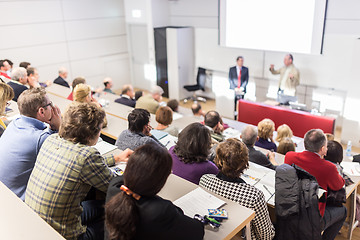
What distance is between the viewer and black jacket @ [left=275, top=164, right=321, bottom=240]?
2477mm

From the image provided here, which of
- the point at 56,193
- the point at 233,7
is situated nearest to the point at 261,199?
the point at 56,193

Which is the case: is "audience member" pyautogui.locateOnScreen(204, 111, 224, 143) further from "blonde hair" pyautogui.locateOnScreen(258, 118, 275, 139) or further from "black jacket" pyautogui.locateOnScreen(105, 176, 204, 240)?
"black jacket" pyautogui.locateOnScreen(105, 176, 204, 240)

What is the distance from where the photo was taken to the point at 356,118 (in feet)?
19.1

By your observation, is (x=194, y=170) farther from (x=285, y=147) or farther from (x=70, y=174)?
(x=285, y=147)

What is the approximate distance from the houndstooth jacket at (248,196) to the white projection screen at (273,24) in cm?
473

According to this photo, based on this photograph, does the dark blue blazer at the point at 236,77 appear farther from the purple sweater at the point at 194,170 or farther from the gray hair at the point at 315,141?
the purple sweater at the point at 194,170

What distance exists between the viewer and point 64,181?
1828 mm

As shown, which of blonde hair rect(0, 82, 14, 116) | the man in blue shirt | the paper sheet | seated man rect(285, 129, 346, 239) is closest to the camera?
the paper sheet

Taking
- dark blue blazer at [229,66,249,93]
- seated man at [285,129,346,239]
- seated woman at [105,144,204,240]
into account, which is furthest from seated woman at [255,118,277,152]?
dark blue blazer at [229,66,249,93]

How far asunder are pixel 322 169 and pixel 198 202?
1.45 metres

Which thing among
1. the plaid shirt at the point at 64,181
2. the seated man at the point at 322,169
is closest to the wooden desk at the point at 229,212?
the plaid shirt at the point at 64,181

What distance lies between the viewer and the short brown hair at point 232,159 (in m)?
2.32

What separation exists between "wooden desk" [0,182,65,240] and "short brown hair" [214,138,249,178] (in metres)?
1.23

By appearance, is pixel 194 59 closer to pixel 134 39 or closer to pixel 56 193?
pixel 134 39
